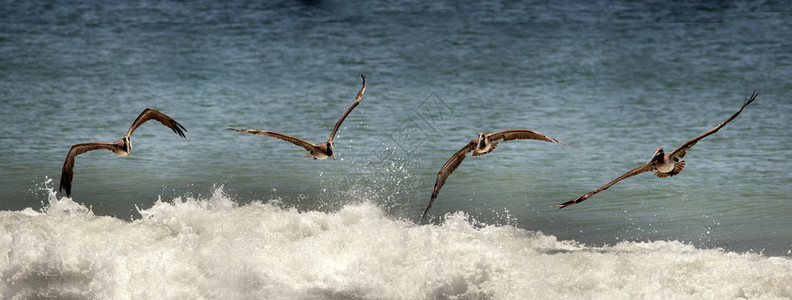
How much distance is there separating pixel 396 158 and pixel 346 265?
282 inches

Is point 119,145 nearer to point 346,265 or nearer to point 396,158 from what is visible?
point 346,265

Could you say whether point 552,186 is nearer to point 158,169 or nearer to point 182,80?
point 158,169

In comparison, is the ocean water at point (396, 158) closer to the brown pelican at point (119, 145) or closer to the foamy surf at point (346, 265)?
the foamy surf at point (346, 265)

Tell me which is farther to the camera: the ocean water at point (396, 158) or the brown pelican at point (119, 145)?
the ocean water at point (396, 158)

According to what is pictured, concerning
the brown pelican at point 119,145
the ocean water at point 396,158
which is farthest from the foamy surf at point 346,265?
the brown pelican at point 119,145

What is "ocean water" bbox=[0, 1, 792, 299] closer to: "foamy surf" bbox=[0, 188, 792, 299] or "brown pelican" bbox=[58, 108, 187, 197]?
"foamy surf" bbox=[0, 188, 792, 299]

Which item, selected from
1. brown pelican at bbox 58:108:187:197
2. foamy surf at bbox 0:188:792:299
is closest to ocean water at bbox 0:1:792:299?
foamy surf at bbox 0:188:792:299

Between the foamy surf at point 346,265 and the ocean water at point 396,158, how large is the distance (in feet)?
0.09

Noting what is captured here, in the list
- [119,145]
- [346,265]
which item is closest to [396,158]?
[346,265]

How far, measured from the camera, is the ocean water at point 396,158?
10898 millimetres

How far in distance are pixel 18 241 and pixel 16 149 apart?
9241mm

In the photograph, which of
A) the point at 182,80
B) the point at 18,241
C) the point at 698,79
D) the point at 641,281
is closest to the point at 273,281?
the point at 18,241

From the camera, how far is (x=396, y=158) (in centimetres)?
1827

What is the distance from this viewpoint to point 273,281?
10875 mm
